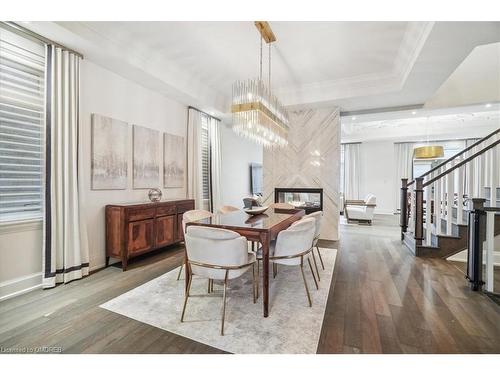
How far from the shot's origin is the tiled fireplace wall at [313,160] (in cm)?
495

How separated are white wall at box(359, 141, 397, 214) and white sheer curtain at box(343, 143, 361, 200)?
0.16 meters

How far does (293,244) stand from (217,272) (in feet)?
2.49

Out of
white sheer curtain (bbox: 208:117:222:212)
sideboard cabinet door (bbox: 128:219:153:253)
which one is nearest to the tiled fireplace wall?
white sheer curtain (bbox: 208:117:222:212)

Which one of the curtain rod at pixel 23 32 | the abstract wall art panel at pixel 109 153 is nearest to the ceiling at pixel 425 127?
the abstract wall art panel at pixel 109 153

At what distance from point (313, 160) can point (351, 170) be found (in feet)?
16.0

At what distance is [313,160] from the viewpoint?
16.8ft

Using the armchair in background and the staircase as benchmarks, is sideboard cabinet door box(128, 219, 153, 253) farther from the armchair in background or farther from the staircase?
the armchair in background

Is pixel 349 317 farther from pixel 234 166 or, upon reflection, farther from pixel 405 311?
pixel 234 166

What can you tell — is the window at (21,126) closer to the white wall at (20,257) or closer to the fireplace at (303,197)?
the white wall at (20,257)

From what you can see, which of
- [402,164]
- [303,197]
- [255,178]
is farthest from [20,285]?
[402,164]

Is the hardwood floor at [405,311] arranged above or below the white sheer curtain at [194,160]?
below

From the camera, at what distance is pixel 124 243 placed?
3.02 metres
